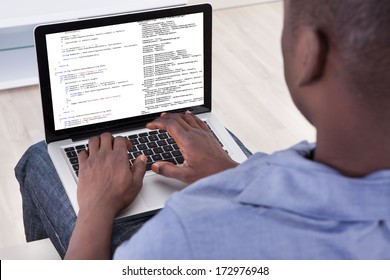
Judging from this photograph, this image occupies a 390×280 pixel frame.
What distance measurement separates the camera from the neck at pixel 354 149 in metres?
0.67

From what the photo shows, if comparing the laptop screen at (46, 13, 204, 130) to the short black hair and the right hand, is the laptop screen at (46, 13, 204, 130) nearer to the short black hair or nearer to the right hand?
the right hand

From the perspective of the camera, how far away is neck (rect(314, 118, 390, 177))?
667 mm

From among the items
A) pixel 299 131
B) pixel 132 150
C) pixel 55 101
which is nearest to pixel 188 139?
pixel 132 150

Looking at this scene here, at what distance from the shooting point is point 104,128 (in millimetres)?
1314

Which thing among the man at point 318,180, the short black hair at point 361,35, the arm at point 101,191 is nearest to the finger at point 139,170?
the arm at point 101,191

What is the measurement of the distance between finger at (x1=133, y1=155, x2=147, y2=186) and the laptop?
0.21 ft

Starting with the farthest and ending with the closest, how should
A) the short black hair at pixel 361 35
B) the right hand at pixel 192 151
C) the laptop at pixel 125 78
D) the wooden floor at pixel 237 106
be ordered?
the wooden floor at pixel 237 106
the laptop at pixel 125 78
the right hand at pixel 192 151
the short black hair at pixel 361 35

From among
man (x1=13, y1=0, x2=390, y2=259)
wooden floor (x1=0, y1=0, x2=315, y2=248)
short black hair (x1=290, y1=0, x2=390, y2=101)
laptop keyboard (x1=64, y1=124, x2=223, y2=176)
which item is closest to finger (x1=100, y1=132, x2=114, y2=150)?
laptop keyboard (x1=64, y1=124, x2=223, y2=176)

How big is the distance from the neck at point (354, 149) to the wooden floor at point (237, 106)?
135cm

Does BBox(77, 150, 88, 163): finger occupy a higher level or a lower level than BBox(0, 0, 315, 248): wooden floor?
higher

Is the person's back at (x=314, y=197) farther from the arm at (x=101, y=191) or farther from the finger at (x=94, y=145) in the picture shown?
the finger at (x=94, y=145)

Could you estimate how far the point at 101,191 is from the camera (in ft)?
3.38

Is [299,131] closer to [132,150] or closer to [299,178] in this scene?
[132,150]

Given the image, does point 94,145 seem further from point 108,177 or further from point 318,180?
point 318,180
